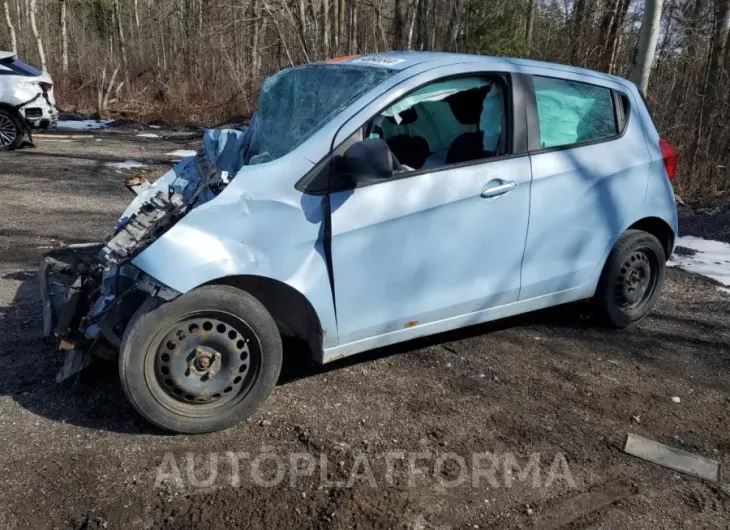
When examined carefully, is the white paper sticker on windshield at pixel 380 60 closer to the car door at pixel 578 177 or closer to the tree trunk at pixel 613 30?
the car door at pixel 578 177

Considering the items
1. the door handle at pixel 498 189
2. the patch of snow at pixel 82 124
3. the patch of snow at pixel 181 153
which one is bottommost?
the patch of snow at pixel 82 124

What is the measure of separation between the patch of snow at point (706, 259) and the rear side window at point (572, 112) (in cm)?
269

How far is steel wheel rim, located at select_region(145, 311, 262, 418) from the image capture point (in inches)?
125

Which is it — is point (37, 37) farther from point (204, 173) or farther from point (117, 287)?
point (117, 287)

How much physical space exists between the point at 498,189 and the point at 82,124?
16850 millimetres

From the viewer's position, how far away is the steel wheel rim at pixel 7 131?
12297mm

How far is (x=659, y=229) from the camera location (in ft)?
15.8

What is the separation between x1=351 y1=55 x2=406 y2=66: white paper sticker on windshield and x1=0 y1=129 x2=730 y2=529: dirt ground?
179cm

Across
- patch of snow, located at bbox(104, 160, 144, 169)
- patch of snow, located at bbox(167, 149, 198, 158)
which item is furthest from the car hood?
patch of snow, located at bbox(167, 149, 198, 158)

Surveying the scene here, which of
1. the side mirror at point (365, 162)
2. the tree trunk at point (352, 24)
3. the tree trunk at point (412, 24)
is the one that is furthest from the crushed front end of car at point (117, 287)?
the tree trunk at point (412, 24)

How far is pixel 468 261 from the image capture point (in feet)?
12.5

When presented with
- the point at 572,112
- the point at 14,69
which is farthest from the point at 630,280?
the point at 14,69

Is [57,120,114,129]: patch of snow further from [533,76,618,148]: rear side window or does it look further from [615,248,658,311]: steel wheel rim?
[615,248,658,311]: steel wheel rim

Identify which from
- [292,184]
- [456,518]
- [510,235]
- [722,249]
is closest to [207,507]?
[456,518]
